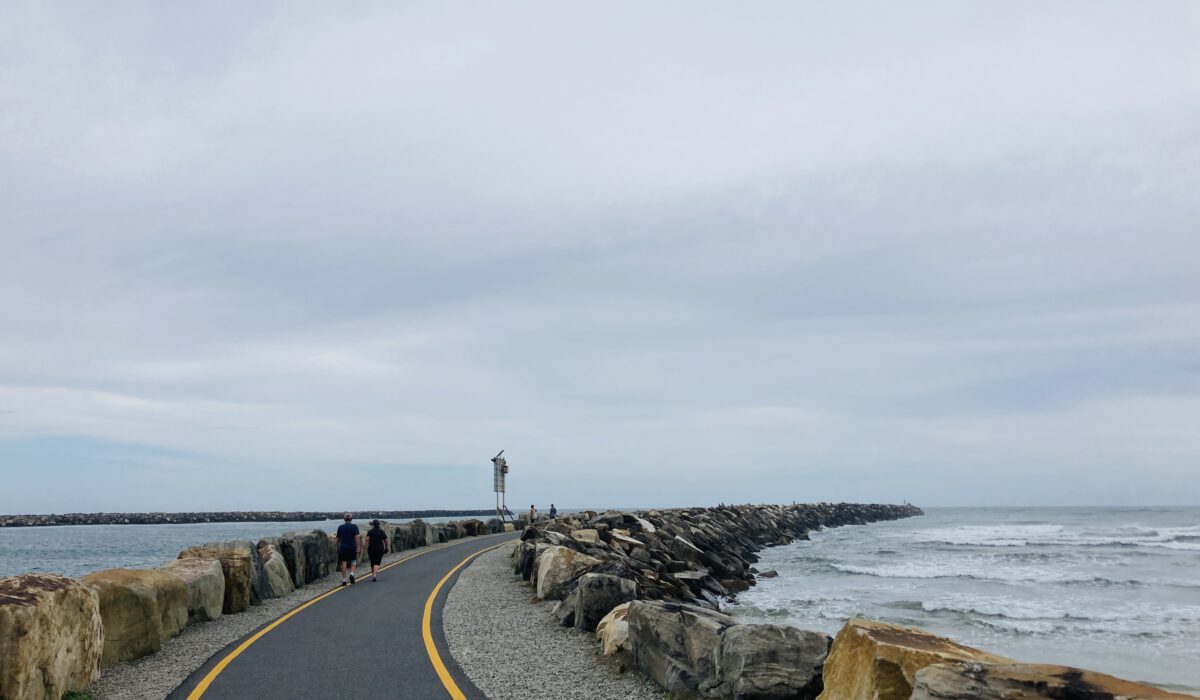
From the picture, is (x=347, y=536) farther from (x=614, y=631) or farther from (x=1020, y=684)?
(x=1020, y=684)

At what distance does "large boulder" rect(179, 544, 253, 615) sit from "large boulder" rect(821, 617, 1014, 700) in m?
11.6

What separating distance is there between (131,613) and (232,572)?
406 centimetres

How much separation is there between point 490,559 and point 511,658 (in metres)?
14.5

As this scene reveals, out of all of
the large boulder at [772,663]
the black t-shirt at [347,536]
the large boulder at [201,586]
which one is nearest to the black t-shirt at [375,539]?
the black t-shirt at [347,536]

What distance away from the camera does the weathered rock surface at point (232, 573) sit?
14156mm

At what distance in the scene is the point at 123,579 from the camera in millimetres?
10758

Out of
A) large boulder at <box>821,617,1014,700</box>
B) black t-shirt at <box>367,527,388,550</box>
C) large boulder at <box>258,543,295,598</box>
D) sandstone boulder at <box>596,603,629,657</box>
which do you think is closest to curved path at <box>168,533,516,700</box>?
large boulder at <box>258,543,295,598</box>

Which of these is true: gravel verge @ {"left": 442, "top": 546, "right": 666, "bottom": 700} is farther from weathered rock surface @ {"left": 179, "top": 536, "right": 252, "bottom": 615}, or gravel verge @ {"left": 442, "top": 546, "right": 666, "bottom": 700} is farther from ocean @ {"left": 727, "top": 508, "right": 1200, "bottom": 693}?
weathered rock surface @ {"left": 179, "top": 536, "right": 252, "bottom": 615}

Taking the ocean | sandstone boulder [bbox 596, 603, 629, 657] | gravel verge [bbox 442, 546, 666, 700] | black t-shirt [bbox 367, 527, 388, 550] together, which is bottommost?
the ocean

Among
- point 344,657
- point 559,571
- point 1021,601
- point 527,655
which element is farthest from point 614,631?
point 1021,601

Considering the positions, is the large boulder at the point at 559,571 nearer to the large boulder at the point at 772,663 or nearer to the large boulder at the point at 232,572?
the large boulder at the point at 232,572

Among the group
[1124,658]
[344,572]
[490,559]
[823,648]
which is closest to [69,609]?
[823,648]

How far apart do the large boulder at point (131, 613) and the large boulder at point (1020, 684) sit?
9.74m

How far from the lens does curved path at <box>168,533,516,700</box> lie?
8.64 metres
